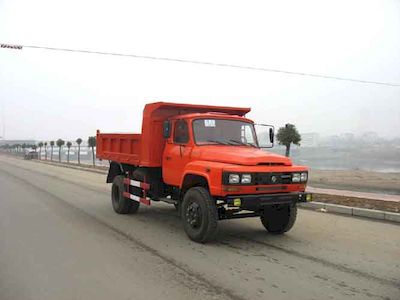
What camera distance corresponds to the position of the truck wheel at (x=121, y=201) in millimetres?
10734

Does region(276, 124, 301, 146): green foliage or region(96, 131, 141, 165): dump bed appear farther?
region(276, 124, 301, 146): green foliage

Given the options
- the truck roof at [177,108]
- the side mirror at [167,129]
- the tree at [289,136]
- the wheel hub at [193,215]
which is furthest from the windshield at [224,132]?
the tree at [289,136]

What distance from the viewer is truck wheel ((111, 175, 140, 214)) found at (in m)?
10.7

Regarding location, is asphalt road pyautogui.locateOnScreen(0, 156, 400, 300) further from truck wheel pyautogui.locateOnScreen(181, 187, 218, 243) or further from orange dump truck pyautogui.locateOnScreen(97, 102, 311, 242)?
orange dump truck pyautogui.locateOnScreen(97, 102, 311, 242)

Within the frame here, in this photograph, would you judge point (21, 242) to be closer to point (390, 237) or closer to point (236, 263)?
point (236, 263)

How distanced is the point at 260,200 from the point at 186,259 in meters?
1.59

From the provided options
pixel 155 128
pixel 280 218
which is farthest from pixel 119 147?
pixel 280 218

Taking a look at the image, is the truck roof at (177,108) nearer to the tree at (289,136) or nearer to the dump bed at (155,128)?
the dump bed at (155,128)

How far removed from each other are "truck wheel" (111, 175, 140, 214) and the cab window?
8.71 feet

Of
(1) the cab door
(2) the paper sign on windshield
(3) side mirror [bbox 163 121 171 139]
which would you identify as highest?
(2) the paper sign on windshield

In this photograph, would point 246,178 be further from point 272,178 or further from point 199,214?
point 199,214

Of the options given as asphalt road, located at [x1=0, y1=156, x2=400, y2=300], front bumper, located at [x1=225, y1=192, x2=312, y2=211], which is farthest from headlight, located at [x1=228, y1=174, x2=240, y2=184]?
asphalt road, located at [x1=0, y1=156, x2=400, y2=300]

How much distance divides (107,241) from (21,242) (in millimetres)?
1417

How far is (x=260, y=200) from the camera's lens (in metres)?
7.34
